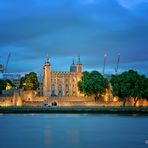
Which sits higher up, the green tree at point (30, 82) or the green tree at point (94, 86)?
the green tree at point (30, 82)

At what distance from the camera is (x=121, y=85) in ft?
417

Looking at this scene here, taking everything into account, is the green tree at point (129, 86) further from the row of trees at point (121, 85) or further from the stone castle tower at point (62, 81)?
the stone castle tower at point (62, 81)

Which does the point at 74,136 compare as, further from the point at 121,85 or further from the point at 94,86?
the point at 94,86

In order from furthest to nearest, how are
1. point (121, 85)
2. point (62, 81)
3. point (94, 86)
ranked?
1. point (62, 81)
2. point (94, 86)
3. point (121, 85)

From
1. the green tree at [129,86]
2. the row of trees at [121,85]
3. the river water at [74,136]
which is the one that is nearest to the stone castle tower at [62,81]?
the row of trees at [121,85]

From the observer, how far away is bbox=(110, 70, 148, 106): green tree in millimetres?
126188

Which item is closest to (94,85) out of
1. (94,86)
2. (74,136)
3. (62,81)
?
(94,86)

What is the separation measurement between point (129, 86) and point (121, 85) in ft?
5.07

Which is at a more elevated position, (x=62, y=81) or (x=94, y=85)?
(x=62, y=81)

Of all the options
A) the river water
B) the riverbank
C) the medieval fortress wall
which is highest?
the medieval fortress wall

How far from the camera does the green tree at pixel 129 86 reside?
414ft

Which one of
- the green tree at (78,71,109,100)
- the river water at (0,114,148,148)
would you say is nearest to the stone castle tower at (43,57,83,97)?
the green tree at (78,71,109,100)

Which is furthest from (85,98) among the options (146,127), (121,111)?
(146,127)

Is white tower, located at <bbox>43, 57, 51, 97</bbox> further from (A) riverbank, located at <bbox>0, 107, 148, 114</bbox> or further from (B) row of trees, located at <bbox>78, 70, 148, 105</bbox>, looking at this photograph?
(A) riverbank, located at <bbox>0, 107, 148, 114</bbox>
